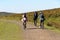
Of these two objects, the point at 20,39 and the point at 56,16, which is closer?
the point at 20,39

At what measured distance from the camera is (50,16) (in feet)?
204

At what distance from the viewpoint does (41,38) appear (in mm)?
20812

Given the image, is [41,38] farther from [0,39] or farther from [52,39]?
[0,39]

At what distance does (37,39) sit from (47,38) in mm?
987

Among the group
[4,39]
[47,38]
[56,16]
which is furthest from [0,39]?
[56,16]

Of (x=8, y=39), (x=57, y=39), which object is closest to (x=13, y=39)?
(x=8, y=39)

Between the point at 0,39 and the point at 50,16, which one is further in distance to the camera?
the point at 50,16

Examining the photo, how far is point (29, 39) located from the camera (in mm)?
20344

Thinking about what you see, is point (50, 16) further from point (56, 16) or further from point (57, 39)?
point (57, 39)

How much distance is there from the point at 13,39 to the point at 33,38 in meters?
1.45

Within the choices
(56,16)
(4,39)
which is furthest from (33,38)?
(56,16)

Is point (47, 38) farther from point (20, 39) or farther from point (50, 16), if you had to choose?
point (50, 16)

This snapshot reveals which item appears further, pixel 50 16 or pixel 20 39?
pixel 50 16

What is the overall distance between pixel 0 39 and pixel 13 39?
120 centimetres
